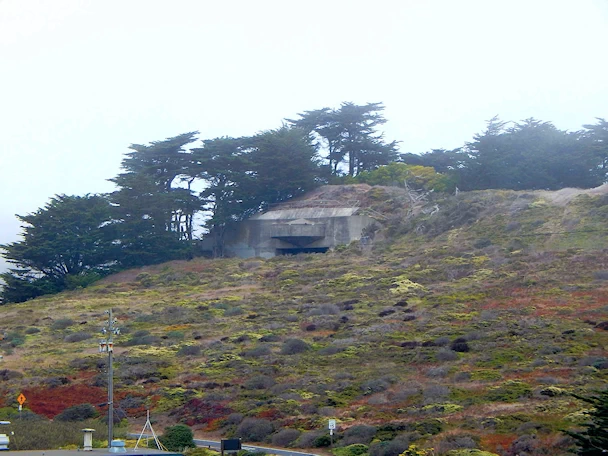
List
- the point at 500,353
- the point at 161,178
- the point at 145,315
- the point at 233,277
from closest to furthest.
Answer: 1. the point at 500,353
2. the point at 145,315
3. the point at 233,277
4. the point at 161,178

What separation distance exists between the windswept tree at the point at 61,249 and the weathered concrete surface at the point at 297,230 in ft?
39.5

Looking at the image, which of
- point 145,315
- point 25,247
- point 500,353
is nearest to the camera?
point 500,353

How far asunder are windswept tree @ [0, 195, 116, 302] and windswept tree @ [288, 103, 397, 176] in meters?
26.0

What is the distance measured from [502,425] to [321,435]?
20.4 ft

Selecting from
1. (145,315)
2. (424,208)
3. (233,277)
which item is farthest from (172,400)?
(424,208)

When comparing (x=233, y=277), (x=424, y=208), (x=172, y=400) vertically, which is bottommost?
(x=172, y=400)

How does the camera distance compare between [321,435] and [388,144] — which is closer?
[321,435]

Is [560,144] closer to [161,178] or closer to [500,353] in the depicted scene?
[161,178]

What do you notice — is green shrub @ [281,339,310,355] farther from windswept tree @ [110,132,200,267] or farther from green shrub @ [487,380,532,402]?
windswept tree @ [110,132,200,267]

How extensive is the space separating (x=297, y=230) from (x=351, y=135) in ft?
68.1

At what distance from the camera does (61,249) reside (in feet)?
237

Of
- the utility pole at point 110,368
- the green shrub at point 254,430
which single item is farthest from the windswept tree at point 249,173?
the utility pole at point 110,368

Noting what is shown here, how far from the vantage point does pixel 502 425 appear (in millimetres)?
28828

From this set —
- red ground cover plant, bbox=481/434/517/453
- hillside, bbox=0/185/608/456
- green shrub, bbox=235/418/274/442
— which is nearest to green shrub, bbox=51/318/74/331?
hillside, bbox=0/185/608/456
